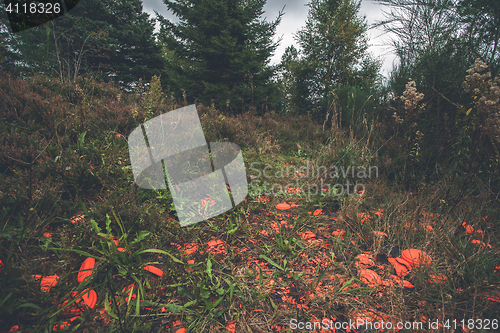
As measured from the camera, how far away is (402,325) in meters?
1.17

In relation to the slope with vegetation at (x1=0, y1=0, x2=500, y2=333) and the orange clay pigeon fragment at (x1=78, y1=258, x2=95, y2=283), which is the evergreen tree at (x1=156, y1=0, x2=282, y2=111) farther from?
the orange clay pigeon fragment at (x1=78, y1=258, x2=95, y2=283)

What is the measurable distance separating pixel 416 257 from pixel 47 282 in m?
2.41

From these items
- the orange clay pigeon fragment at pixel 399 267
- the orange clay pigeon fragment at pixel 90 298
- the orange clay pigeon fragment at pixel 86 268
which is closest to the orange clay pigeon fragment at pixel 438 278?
the orange clay pigeon fragment at pixel 399 267

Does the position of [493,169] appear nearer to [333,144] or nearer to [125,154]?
[333,144]

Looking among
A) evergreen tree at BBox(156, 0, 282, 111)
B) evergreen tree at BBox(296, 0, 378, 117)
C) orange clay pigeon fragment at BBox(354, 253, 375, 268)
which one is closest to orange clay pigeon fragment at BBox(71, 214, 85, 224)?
orange clay pigeon fragment at BBox(354, 253, 375, 268)

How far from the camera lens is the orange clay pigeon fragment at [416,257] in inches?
58.7

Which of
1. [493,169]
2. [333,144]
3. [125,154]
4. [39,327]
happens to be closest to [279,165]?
[333,144]

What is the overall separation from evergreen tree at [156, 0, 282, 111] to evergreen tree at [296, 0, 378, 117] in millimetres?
5701

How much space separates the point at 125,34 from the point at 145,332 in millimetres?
14994

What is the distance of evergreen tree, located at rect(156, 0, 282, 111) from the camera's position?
8516 mm

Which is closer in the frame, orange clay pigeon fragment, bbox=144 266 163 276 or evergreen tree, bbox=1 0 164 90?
orange clay pigeon fragment, bbox=144 266 163 276

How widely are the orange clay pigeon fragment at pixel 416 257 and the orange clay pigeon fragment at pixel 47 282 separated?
231cm

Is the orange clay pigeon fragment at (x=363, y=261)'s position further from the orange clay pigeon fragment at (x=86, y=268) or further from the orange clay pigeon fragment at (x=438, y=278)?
the orange clay pigeon fragment at (x=86, y=268)

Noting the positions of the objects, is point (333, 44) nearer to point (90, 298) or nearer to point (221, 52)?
point (221, 52)
